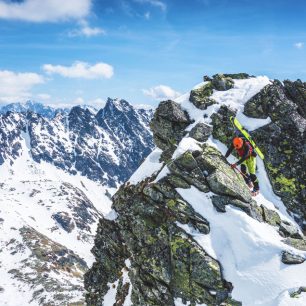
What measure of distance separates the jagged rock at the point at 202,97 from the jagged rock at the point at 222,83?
0.55 metres

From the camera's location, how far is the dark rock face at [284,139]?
3403 centimetres

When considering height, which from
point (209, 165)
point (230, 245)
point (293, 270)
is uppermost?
point (209, 165)

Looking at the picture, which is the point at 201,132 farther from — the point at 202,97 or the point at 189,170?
the point at 189,170

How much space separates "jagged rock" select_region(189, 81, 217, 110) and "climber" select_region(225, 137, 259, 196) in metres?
8.33

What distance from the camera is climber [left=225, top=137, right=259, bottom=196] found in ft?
104

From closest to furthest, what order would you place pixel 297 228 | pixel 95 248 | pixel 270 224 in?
pixel 270 224
pixel 297 228
pixel 95 248

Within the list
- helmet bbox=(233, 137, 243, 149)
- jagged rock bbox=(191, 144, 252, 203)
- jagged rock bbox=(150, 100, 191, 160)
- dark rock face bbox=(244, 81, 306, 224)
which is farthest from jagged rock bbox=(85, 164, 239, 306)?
dark rock face bbox=(244, 81, 306, 224)

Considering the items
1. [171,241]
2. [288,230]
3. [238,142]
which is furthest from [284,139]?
[171,241]

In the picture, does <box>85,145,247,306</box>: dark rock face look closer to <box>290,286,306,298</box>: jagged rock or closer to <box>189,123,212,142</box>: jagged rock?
<box>189,123,212,142</box>: jagged rock

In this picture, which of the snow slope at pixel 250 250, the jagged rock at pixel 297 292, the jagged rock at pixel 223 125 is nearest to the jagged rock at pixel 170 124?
the jagged rock at pixel 223 125

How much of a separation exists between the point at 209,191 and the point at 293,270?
821cm

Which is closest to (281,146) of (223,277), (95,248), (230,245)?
(230,245)

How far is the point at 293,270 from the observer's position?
2427cm

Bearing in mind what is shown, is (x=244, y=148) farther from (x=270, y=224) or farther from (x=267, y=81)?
(x=267, y=81)
